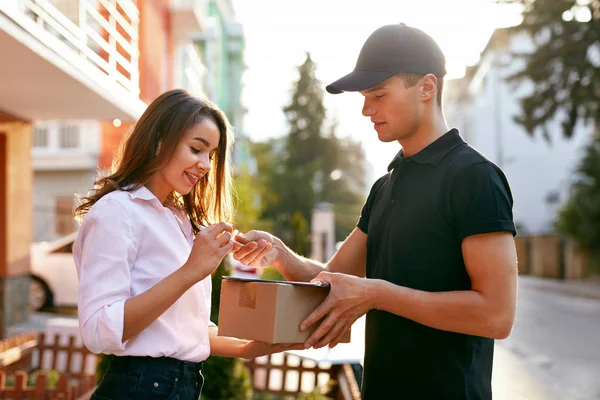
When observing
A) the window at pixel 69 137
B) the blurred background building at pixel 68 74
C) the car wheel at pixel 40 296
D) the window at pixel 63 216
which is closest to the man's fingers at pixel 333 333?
the blurred background building at pixel 68 74

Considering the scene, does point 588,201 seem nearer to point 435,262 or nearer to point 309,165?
point 435,262

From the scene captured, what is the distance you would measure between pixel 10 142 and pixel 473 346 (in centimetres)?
920

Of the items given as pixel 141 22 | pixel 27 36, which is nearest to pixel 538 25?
pixel 141 22

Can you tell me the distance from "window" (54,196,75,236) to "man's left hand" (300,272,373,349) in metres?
23.7

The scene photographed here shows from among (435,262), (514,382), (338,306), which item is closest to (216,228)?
(338,306)

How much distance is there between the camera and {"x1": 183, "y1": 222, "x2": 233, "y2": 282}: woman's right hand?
2207 mm

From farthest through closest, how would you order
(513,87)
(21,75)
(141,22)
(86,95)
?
(513,87) < (141,22) < (86,95) < (21,75)

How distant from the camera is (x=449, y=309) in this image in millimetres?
2213

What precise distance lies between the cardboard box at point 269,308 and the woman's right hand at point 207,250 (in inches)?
7.0

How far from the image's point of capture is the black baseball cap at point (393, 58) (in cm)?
245

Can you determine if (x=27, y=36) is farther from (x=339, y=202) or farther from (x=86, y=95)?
(x=339, y=202)

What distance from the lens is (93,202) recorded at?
250 cm

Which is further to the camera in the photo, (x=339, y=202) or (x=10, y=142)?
(x=339, y=202)

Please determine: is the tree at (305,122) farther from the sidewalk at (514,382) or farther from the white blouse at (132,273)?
the white blouse at (132,273)
